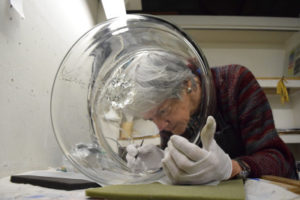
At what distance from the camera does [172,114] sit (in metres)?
0.71

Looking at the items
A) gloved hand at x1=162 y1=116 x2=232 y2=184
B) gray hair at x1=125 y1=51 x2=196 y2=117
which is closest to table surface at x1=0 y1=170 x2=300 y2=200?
gloved hand at x1=162 y1=116 x2=232 y2=184

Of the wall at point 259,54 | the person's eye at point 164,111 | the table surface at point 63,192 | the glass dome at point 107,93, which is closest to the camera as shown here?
the table surface at point 63,192

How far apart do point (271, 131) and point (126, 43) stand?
60cm

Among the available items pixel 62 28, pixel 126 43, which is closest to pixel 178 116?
pixel 126 43

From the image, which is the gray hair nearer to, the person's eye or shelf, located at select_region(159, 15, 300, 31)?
the person's eye

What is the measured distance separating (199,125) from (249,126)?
34 cm

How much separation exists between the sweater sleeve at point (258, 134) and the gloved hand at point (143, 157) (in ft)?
0.90

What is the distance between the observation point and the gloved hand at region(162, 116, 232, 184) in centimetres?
48

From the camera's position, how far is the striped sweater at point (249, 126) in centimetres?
74

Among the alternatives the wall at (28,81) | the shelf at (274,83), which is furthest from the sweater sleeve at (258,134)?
the shelf at (274,83)

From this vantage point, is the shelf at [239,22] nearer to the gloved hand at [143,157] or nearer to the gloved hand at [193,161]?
the gloved hand at [143,157]

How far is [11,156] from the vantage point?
0.68 meters

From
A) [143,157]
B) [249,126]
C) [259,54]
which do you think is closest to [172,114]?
[143,157]

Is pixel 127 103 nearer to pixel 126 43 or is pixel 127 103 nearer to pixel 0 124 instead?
pixel 126 43
